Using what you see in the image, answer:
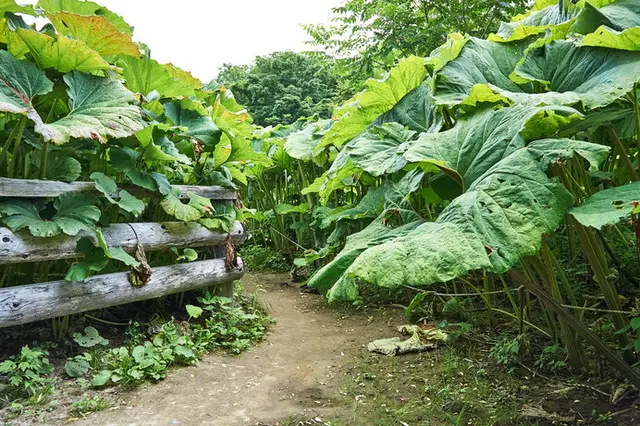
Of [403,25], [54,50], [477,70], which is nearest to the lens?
[477,70]

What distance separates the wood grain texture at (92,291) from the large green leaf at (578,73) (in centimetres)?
198

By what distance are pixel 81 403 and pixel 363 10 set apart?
624 centimetres

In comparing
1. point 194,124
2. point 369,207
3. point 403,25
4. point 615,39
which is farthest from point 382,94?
point 403,25

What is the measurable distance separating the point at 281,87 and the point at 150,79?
48.8 ft

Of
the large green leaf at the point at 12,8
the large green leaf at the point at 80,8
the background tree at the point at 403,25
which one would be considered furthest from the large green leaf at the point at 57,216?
the background tree at the point at 403,25

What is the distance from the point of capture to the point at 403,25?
6.40m

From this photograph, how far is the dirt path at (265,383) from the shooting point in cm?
186

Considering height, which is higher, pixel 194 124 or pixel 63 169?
pixel 194 124

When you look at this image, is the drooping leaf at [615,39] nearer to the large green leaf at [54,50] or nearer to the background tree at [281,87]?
the large green leaf at [54,50]

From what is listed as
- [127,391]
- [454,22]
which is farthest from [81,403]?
[454,22]

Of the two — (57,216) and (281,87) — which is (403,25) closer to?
(57,216)

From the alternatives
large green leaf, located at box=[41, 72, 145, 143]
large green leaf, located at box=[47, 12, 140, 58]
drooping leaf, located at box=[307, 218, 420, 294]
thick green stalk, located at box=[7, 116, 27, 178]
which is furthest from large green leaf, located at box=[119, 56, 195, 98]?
drooping leaf, located at box=[307, 218, 420, 294]

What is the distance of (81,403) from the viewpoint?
1854 mm

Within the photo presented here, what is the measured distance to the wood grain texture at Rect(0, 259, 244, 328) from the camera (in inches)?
77.5
